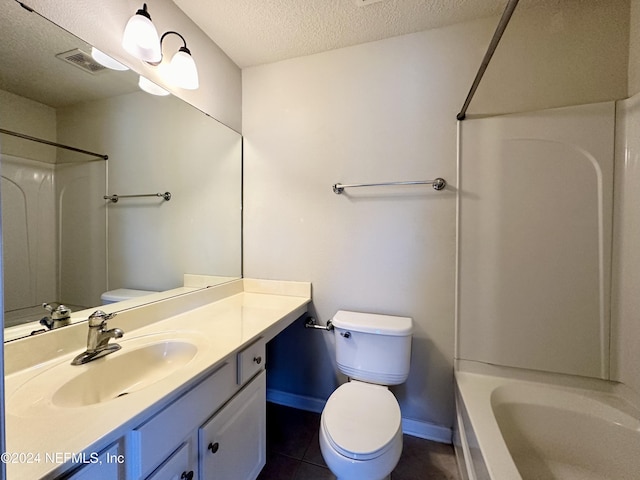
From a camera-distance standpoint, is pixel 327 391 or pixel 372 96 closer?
pixel 372 96

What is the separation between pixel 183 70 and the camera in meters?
1.35

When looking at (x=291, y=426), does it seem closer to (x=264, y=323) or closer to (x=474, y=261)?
(x=264, y=323)

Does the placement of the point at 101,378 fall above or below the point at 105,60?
below

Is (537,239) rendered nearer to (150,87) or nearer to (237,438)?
(237,438)

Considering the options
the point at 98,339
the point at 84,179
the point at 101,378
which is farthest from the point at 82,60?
the point at 101,378

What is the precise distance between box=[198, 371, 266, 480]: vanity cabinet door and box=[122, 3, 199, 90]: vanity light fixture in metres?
1.54

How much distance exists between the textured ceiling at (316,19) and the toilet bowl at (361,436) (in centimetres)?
199

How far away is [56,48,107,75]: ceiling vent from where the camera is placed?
3.31ft

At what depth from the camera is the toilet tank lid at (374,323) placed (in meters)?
1.40

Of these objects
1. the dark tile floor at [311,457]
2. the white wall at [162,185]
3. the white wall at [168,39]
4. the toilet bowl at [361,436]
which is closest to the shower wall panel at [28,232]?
the white wall at [162,185]

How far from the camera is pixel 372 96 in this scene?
63.7 inches

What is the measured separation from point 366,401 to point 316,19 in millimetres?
2021

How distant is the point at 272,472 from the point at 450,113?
7.09ft

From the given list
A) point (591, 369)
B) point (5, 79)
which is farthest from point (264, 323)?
point (591, 369)
